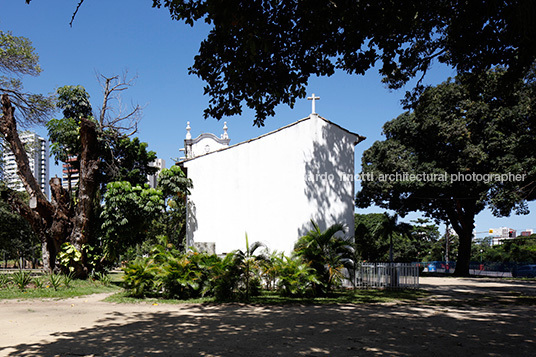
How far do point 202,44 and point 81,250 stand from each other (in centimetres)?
1273

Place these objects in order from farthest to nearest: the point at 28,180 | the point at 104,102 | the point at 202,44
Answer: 1. the point at 104,102
2. the point at 28,180
3. the point at 202,44

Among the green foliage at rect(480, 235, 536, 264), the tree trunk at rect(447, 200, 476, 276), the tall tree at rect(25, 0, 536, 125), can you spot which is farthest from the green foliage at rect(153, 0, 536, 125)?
the green foliage at rect(480, 235, 536, 264)

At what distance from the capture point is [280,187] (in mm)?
17109

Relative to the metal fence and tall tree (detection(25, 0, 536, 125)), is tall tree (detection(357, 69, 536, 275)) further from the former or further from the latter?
tall tree (detection(25, 0, 536, 125))

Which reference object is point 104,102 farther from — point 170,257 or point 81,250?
point 170,257

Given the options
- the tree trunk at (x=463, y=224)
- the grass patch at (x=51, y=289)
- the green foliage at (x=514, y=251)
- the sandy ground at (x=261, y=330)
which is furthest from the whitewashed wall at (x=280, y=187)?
the green foliage at (x=514, y=251)

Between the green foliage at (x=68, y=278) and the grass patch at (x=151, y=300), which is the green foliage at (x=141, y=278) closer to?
the grass patch at (x=151, y=300)

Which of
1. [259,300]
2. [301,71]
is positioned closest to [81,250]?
[259,300]

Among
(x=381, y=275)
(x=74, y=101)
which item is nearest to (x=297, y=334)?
(x=381, y=275)

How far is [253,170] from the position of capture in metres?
17.5

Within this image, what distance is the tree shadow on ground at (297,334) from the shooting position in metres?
6.26

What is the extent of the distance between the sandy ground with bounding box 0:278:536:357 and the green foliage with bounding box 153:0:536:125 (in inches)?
184

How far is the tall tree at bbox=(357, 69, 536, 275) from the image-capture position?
24047mm

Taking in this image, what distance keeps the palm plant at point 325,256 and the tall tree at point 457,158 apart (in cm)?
1362
